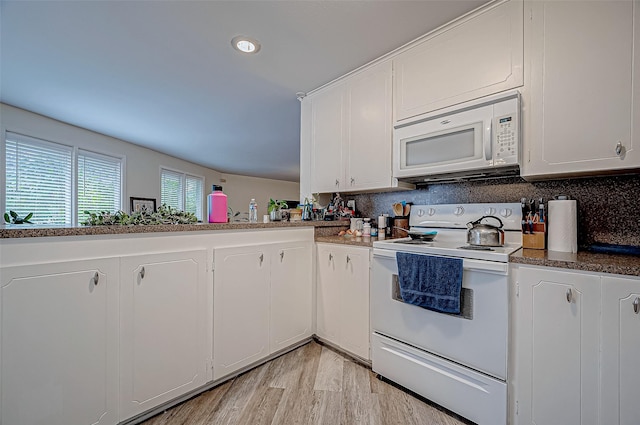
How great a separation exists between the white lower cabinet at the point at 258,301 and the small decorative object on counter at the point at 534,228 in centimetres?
154

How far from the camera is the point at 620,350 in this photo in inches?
43.7

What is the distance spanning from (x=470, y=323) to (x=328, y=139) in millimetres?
1955

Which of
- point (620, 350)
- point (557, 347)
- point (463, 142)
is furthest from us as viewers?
point (463, 142)

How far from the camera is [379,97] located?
2.29 metres

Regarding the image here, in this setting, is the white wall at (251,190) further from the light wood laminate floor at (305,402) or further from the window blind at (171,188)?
the light wood laminate floor at (305,402)

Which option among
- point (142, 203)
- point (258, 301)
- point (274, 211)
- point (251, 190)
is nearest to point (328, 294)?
point (258, 301)

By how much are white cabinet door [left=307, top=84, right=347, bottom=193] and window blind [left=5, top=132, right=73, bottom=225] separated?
366cm

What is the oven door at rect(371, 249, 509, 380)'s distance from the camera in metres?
1.38

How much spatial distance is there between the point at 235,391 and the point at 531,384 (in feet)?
5.44

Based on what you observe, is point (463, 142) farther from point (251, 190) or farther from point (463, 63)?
point (251, 190)

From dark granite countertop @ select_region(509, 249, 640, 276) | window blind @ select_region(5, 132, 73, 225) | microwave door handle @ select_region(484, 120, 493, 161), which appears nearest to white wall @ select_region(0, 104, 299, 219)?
window blind @ select_region(5, 132, 73, 225)

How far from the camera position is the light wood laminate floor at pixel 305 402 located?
150cm

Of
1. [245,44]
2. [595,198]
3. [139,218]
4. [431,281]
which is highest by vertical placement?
[245,44]

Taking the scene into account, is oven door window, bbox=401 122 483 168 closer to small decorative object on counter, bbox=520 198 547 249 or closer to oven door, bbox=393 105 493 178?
oven door, bbox=393 105 493 178
